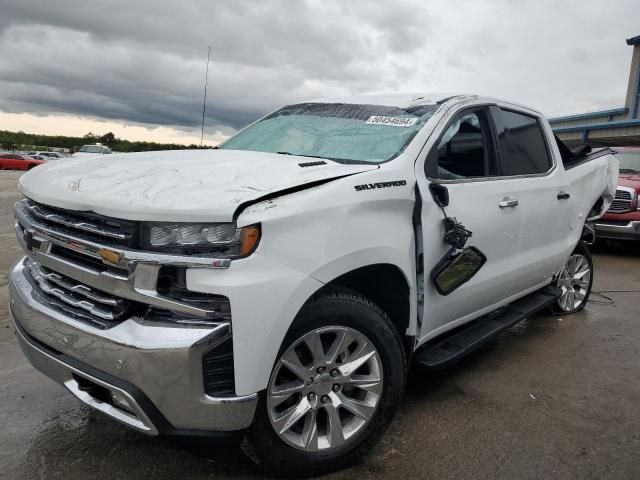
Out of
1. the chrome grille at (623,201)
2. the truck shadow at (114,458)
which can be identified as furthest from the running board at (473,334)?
the chrome grille at (623,201)

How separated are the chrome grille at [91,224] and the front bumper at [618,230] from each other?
26.5 ft

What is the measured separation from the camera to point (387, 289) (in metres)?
2.64

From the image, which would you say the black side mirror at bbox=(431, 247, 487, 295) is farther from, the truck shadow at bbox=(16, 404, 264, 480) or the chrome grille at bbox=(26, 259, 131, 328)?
the chrome grille at bbox=(26, 259, 131, 328)

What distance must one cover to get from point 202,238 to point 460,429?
71.4 inches

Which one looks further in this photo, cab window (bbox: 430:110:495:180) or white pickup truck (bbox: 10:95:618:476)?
cab window (bbox: 430:110:495:180)

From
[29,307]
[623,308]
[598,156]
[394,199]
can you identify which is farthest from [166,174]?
[623,308]

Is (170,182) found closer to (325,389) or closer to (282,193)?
(282,193)

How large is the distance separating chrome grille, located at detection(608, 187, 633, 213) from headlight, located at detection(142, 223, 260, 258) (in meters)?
7.91

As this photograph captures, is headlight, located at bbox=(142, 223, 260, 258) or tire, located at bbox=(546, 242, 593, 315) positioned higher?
headlight, located at bbox=(142, 223, 260, 258)

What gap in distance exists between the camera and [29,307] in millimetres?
2326

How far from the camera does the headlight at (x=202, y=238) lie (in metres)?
1.95

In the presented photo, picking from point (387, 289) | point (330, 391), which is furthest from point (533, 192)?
point (330, 391)

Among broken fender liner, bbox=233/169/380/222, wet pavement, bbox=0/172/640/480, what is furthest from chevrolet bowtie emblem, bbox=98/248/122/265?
wet pavement, bbox=0/172/640/480

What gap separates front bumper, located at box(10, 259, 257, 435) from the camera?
189 cm
